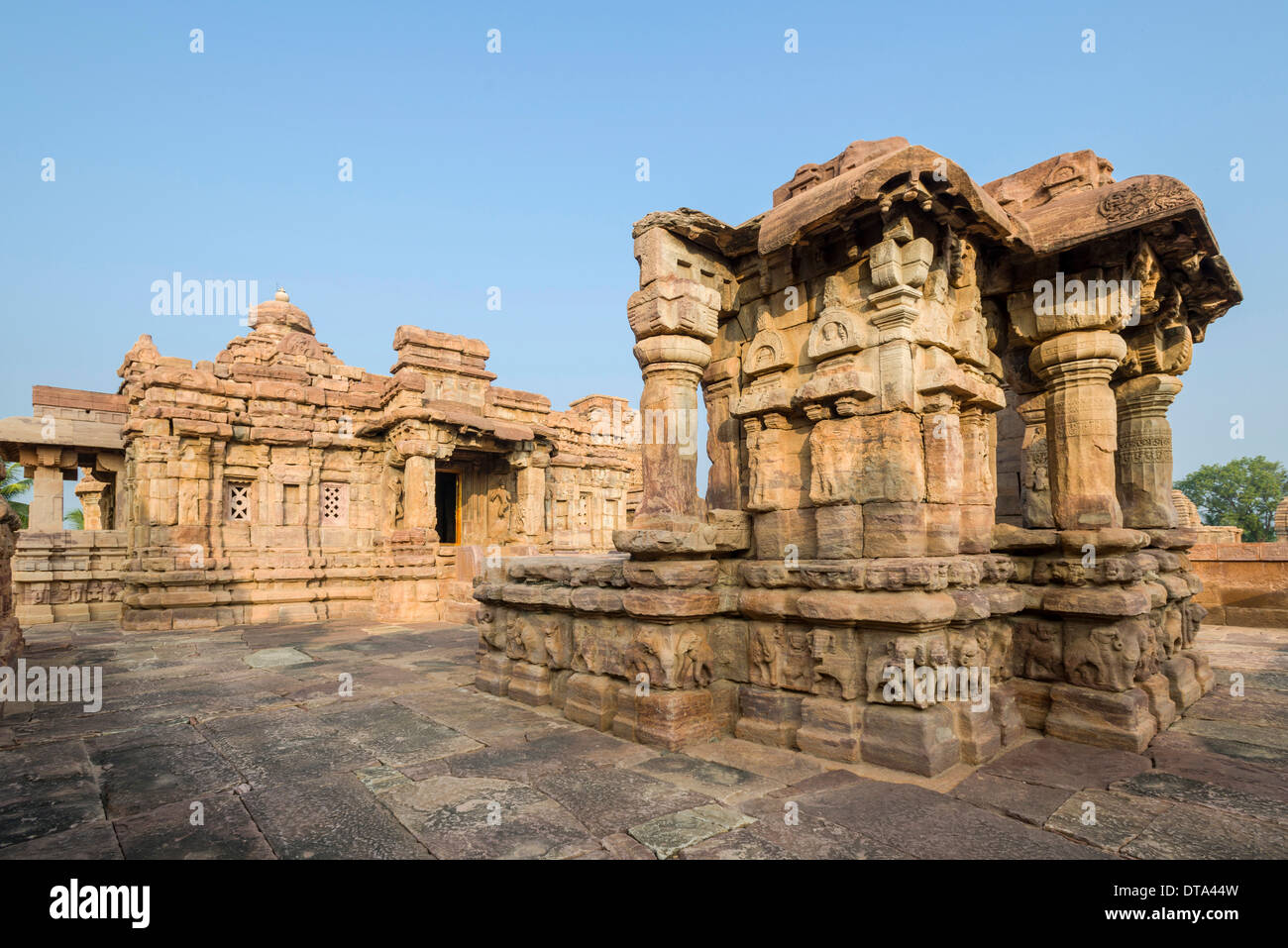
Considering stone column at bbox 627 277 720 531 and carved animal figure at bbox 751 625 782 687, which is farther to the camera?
stone column at bbox 627 277 720 531

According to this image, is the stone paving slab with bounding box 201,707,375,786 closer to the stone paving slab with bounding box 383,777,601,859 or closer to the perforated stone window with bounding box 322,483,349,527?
the stone paving slab with bounding box 383,777,601,859

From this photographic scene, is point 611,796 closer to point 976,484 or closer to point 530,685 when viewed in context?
point 530,685

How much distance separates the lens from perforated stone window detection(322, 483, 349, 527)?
568 inches

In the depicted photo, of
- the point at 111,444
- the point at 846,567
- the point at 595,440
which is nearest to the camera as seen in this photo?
the point at 846,567

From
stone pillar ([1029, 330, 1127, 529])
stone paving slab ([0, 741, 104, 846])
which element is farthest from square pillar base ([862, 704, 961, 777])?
stone paving slab ([0, 741, 104, 846])

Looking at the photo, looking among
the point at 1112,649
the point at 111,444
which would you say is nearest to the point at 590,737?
the point at 1112,649

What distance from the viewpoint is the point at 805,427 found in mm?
5066

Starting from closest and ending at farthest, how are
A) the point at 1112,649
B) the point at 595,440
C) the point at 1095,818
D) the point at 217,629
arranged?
1. the point at 1095,818
2. the point at 1112,649
3. the point at 217,629
4. the point at 595,440

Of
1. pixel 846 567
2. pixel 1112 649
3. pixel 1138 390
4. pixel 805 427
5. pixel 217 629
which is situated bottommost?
pixel 217 629

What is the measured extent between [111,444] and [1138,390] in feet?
62.3

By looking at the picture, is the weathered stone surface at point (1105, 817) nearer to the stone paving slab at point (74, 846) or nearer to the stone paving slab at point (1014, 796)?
the stone paving slab at point (1014, 796)

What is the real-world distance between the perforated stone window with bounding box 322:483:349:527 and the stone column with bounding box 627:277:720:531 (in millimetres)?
11458

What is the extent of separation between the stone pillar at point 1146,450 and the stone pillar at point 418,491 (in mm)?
11336
